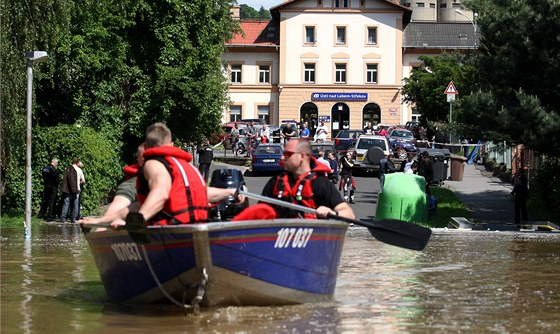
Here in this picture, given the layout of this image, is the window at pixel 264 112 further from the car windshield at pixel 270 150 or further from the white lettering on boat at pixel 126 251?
the white lettering on boat at pixel 126 251

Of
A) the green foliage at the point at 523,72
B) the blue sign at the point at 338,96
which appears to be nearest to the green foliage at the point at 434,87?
the green foliage at the point at 523,72

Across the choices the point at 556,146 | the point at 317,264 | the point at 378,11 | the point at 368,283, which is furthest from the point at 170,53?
the point at 378,11

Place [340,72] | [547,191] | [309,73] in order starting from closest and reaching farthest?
[547,191] < [309,73] < [340,72]

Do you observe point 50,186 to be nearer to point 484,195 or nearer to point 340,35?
point 484,195

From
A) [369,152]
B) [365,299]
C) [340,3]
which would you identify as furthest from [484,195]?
[340,3]

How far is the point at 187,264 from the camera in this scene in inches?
472

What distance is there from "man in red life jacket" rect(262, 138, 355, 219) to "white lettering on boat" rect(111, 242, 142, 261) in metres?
1.77

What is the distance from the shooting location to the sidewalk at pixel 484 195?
33344 millimetres

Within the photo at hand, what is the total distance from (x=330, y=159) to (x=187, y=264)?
29.6 meters

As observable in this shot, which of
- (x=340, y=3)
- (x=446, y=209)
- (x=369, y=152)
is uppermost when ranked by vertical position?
(x=340, y=3)

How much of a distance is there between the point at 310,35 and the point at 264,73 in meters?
5.30

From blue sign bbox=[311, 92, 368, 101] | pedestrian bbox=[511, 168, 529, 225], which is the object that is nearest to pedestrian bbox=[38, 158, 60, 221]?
pedestrian bbox=[511, 168, 529, 225]

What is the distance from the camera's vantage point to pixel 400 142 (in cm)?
6166

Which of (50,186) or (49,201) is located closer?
(50,186)
